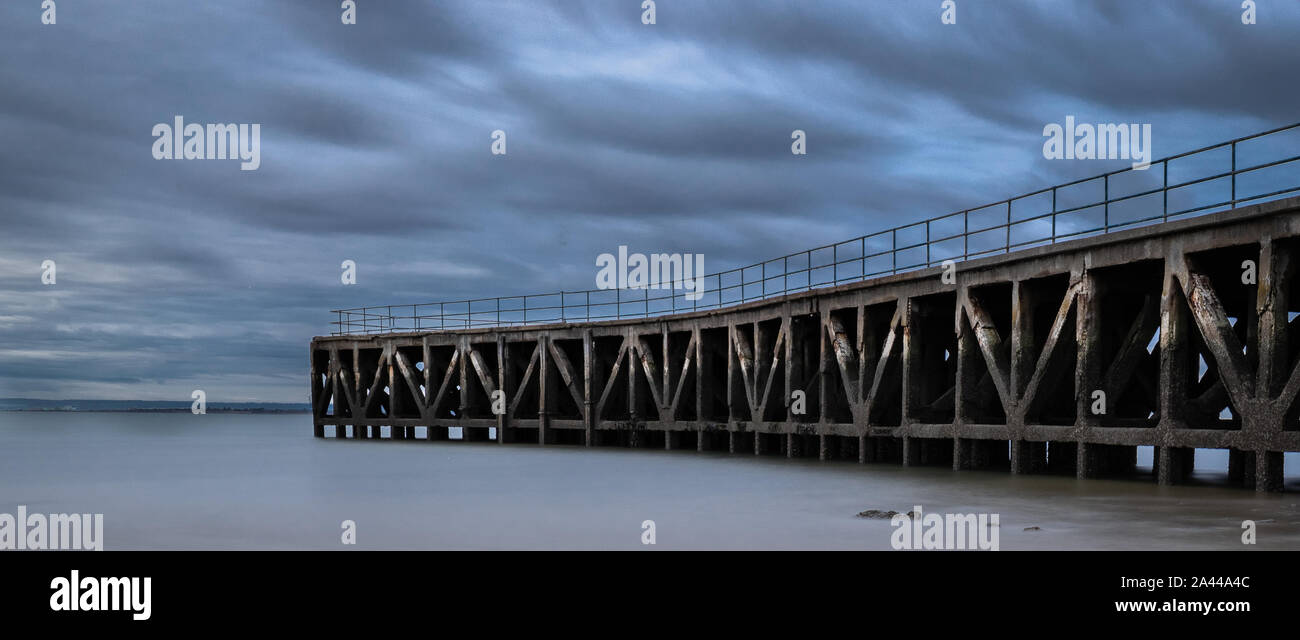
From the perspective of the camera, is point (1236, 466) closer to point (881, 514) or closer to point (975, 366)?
point (975, 366)

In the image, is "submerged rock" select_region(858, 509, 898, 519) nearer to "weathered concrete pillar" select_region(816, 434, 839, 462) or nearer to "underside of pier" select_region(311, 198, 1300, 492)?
"underside of pier" select_region(311, 198, 1300, 492)

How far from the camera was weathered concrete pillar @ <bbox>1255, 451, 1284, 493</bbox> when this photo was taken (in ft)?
64.5

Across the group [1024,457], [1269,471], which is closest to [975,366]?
[1024,457]

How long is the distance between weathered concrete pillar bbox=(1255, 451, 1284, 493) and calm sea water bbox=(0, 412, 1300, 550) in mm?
259

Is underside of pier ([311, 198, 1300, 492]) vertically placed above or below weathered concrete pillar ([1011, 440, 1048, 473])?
above

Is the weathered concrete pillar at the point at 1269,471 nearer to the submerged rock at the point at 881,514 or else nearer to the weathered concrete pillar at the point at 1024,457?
the weathered concrete pillar at the point at 1024,457

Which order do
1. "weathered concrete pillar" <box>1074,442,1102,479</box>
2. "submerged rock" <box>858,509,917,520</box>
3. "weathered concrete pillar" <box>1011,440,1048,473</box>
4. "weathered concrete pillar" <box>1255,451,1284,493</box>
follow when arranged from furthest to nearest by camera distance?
"weathered concrete pillar" <box>1011,440,1048,473</box>
"weathered concrete pillar" <box>1074,442,1102,479</box>
"weathered concrete pillar" <box>1255,451,1284,493</box>
"submerged rock" <box>858,509,917,520</box>

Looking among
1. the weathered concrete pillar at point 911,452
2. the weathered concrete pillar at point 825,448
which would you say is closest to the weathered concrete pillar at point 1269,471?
the weathered concrete pillar at point 911,452

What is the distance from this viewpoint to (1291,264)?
63.6ft

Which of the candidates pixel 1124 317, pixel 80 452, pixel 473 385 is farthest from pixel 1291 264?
pixel 80 452

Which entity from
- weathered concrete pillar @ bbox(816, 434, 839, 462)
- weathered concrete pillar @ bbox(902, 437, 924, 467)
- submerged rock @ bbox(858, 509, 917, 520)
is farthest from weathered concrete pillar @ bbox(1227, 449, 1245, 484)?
submerged rock @ bbox(858, 509, 917, 520)

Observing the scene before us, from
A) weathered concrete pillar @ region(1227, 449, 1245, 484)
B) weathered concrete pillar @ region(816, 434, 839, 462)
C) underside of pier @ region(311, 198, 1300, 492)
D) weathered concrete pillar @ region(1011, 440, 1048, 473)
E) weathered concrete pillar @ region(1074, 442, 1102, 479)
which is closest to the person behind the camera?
underside of pier @ region(311, 198, 1300, 492)
